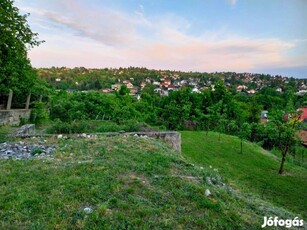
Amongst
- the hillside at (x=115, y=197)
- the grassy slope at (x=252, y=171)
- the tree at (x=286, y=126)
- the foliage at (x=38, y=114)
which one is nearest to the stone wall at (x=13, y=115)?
the foliage at (x=38, y=114)

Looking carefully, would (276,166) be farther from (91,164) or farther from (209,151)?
(91,164)

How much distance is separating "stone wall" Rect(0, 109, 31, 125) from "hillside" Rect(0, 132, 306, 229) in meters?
8.56

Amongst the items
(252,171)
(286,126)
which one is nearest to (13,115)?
(252,171)

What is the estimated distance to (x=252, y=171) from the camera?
1119 centimetres

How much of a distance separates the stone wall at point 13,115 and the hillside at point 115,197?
8.56m

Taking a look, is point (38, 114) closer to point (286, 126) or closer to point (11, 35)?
point (11, 35)

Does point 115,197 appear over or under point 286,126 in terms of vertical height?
under

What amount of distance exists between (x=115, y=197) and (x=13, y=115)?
12234 mm

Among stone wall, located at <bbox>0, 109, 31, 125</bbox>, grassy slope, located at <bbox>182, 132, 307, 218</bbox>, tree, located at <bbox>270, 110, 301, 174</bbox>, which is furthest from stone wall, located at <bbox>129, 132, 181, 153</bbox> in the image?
stone wall, located at <bbox>0, 109, 31, 125</bbox>

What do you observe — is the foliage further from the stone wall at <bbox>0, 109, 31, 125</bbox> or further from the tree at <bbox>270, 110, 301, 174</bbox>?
the tree at <bbox>270, 110, 301, 174</bbox>

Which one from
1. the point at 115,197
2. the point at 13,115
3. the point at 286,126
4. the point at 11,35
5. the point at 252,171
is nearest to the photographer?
the point at 115,197

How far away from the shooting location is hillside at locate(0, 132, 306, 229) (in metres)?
3.24

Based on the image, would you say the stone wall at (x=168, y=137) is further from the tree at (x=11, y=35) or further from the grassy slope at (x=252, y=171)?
the tree at (x=11, y=35)

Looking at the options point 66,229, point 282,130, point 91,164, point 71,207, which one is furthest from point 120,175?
point 282,130
